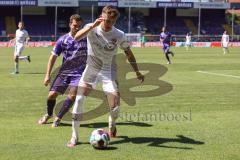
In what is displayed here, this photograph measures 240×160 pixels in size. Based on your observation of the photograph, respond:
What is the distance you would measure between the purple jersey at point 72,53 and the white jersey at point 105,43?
1351 mm

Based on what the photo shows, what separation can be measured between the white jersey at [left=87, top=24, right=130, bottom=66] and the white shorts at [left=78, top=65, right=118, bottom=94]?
189 millimetres

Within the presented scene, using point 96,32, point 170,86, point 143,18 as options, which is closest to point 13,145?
point 96,32

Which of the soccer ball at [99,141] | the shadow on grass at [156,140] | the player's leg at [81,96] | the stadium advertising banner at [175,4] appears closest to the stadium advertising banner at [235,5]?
the stadium advertising banner at [175,4]

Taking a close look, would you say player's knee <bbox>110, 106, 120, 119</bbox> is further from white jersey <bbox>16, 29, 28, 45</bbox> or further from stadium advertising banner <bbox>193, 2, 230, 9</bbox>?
stadium advertising banner <bbox>193, 2, 230, 9</bbox>

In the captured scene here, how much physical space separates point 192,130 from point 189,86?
741 cm

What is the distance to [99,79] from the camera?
8023mm

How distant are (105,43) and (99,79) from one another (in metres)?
0.66

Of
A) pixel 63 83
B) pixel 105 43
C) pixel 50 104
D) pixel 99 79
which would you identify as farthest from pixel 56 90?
pixel 105 43

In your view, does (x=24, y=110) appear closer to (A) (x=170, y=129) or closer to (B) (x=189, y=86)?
(A) (x=170, y=129)

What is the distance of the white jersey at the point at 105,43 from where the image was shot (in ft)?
25.0

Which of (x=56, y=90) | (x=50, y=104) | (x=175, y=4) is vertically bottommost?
(x=50, y=104)

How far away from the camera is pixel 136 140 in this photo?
8102 mm

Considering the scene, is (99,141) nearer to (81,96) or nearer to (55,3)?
(81,96)

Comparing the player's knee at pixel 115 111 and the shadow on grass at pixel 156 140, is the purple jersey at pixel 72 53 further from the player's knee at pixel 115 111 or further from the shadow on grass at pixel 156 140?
the shadow on grass at pixel 156 140
